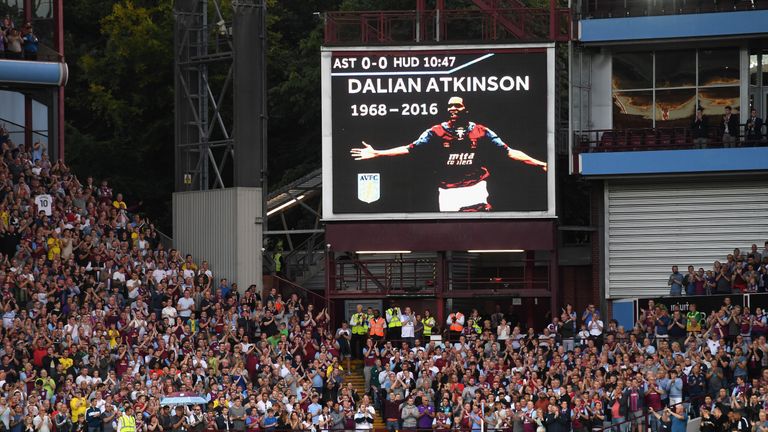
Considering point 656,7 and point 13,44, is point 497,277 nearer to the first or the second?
point 656,7

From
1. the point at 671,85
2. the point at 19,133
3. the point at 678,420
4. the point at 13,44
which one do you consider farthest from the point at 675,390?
the point at 19,133

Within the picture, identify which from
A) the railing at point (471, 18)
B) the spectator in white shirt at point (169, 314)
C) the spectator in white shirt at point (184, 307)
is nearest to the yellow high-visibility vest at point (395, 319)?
the spectator in white shirt at point (184, 307)

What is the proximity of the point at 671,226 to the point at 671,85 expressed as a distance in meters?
3.71

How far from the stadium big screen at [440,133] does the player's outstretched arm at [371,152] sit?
3 cm

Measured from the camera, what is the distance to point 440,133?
44.8m

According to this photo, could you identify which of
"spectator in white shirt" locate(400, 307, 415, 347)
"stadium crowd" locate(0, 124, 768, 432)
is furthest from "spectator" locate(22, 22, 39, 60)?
"spectator in white shirt" locate(400, 307, 415, 347)

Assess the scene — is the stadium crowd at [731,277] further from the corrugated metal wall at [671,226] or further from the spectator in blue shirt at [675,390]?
the spectator in blue shirt at [675,390]

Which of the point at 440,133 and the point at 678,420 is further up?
the point at 440,133

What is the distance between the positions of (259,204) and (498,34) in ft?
26.3

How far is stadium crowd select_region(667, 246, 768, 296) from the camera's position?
4097 cm

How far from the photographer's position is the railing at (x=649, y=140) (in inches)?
1748

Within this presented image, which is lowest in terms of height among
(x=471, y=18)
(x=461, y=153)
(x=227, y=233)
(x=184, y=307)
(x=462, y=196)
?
(x=184, y=307)

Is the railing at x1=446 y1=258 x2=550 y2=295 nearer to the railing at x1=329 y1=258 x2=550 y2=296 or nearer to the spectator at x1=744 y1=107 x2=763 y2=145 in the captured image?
the railing at x1=329 y1=258 x2=550 y2=296

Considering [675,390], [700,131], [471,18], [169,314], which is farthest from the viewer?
[471,18]
